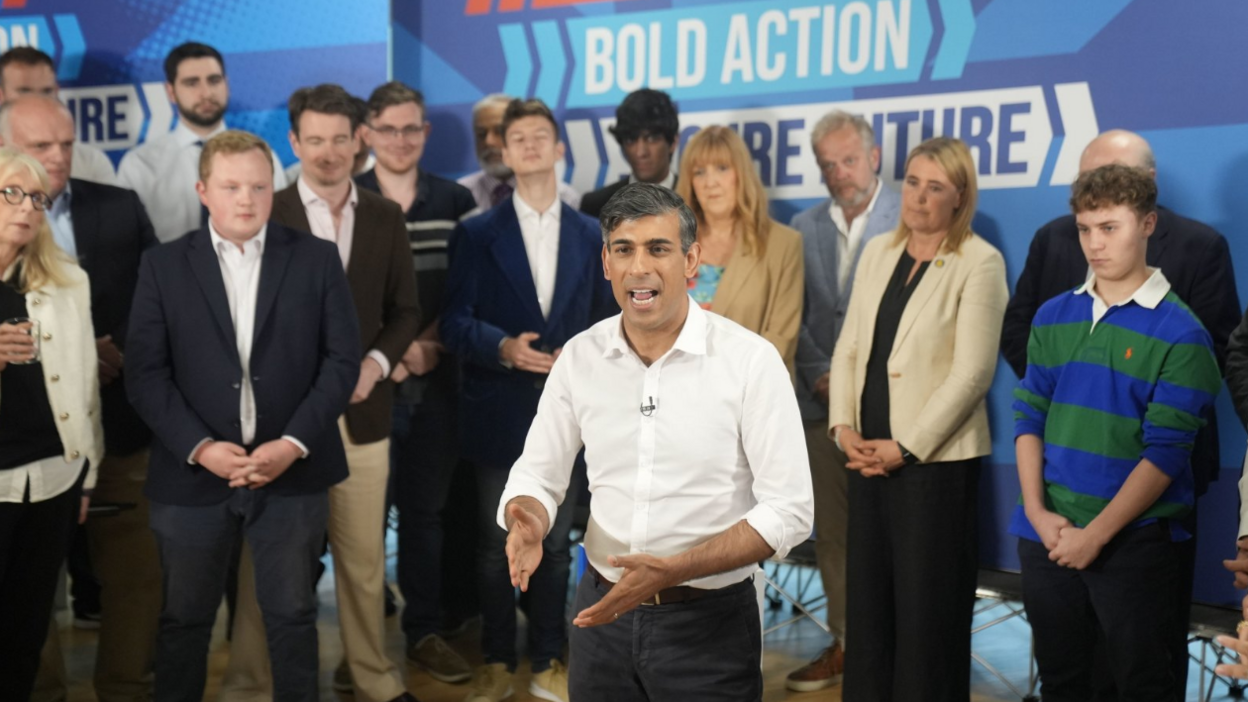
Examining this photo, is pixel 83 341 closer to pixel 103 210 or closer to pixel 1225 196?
pixel 103 210

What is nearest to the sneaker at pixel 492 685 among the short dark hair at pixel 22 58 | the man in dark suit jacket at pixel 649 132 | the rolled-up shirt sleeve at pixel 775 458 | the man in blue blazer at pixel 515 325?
the man in blue blazer at pixel 515 325

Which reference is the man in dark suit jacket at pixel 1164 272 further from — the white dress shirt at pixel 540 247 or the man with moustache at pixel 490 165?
the man with moustache at pixel 490 165

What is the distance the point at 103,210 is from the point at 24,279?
77 cm

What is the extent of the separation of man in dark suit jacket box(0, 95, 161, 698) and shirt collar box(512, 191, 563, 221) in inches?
52.5

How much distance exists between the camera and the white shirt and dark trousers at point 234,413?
3750 mm

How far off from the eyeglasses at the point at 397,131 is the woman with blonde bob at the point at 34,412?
61.3 inches

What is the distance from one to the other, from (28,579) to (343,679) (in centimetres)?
129

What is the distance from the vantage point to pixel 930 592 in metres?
3.98

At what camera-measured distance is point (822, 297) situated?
4848 millimetres

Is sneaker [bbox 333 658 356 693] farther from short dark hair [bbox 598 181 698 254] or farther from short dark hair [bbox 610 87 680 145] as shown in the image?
short dark hair [bbox 598 181 698 254]

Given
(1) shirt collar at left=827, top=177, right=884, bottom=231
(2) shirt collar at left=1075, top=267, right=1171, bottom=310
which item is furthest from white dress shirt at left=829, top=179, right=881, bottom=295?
(2) shirt collar at left=1075, top=267, right=1171, bottom=310

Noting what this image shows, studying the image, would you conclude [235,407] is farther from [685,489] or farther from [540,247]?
[685,489]

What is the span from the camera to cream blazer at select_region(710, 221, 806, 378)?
441 cm

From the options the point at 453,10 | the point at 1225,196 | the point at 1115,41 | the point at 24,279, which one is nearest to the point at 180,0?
the point at 453,10
